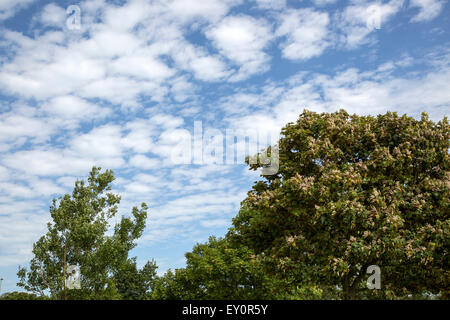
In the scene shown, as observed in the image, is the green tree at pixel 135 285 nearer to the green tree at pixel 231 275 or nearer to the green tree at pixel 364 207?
the green tree at pixel 231 275

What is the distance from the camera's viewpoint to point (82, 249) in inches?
1439

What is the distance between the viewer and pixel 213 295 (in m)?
37.2

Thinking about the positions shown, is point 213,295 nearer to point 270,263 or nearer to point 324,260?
point 270,263

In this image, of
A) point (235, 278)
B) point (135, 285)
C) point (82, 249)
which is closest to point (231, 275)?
point (235, 278)

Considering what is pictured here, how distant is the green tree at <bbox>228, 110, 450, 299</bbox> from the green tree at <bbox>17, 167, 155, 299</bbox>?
1989 cm

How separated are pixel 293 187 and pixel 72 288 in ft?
86.8


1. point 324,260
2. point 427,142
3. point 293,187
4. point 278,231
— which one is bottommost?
point 324,260

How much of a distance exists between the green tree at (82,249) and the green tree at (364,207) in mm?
19888

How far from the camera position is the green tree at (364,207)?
54.9 feet
